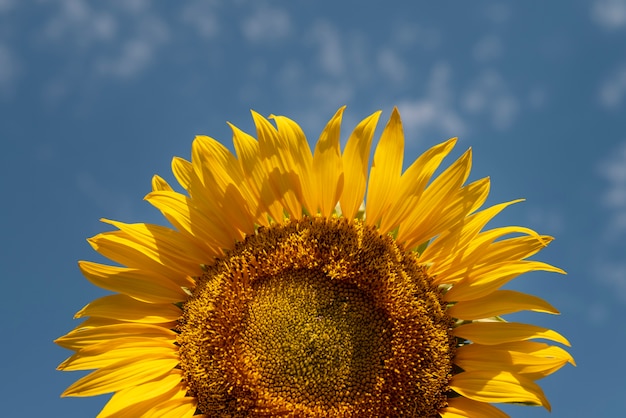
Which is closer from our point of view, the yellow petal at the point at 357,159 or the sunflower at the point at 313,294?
the sunflower at the point at 313,294

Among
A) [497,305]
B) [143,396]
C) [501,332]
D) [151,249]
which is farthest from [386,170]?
[143,396]

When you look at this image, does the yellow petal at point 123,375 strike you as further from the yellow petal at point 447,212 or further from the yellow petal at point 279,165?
the yellow petal at point 447,212

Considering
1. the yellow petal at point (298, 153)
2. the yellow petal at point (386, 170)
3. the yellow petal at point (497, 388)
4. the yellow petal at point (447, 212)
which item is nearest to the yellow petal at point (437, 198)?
the yellow petal at point (447, 212)

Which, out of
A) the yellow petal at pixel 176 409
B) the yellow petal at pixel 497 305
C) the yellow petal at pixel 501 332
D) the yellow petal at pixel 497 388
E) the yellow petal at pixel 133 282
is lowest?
the yellow petal at pixel 176 409

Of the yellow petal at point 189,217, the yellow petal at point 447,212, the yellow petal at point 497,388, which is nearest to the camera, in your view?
the yellow petal at point 497,388

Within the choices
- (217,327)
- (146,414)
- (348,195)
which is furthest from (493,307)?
(146,414)

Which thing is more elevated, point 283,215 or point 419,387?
point 283,215

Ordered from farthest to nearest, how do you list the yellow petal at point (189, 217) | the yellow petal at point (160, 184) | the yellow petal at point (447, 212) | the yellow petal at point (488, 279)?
the yellow petal at point (160, 184)
the yellow petal at point (189, 217)
the yellow petal at point (447, 212)
the yellow petal at point (488, 279)

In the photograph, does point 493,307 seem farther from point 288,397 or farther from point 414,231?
point 288,397

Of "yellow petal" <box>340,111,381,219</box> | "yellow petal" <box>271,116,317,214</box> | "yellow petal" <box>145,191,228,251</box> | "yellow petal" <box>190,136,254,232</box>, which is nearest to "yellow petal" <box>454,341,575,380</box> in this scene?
"yellow petal" <box>340,111,381,219</box>
